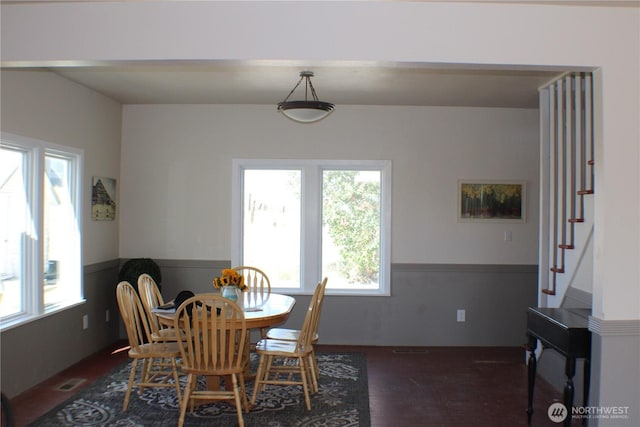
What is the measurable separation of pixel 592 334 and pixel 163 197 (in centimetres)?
421

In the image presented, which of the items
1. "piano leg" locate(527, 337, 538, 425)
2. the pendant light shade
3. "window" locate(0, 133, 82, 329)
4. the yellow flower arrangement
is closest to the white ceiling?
the pendant light shade

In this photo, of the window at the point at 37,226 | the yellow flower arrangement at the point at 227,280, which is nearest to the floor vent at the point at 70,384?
the window at the point at 37,226

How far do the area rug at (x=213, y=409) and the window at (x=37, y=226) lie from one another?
78 centimetres

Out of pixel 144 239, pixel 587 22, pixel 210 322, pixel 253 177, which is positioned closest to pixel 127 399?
pixel 210 322

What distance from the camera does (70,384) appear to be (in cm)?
417

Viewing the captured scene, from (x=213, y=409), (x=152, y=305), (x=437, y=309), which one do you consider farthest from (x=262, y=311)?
(x=437, y=309)

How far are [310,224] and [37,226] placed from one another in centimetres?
252

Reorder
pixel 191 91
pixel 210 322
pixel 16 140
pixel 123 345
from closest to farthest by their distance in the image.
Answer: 1. pixel 210 322
2. pixel 16 140
3. pixel 191 91
4. pixel 123 345

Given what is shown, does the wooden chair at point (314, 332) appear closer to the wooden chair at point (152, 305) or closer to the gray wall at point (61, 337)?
the wooden chair at point (152, 305)

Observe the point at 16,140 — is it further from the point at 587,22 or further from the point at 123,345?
the point at 587,22

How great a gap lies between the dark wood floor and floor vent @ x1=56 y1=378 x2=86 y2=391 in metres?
0.04

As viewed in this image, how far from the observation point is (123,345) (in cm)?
534

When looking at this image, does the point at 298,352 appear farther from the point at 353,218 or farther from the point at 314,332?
the point at 353,218

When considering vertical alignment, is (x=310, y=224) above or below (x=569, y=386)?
above
